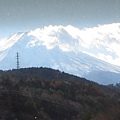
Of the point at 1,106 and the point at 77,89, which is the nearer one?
the point at 1,106

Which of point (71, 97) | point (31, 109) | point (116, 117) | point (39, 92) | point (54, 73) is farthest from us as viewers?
point (54, 73)

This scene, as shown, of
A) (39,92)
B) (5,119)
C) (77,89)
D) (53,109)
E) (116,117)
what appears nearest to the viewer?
(116,117)

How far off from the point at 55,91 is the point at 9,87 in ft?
48.0

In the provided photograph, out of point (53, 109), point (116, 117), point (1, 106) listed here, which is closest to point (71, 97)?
point (53, 109)

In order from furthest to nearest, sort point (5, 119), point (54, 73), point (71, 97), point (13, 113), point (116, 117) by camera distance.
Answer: point (54, 73) → point (71, 97) → point (13, 113) → point (5, 119) → point (116, 117)

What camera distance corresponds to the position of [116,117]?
1998cm

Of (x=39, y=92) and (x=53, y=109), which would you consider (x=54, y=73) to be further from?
(x=53, y=109)

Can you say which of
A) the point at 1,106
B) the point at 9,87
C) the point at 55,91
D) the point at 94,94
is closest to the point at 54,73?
the point at 94,94

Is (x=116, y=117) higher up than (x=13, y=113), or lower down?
higher up

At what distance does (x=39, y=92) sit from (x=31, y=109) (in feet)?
43.9

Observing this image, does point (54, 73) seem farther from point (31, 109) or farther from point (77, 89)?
point (31, 109)

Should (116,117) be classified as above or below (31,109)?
above

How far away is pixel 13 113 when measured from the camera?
35.1m

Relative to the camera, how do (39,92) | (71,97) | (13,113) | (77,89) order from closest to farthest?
(13,113) → (39,92) → (71,97) → (77,89)
